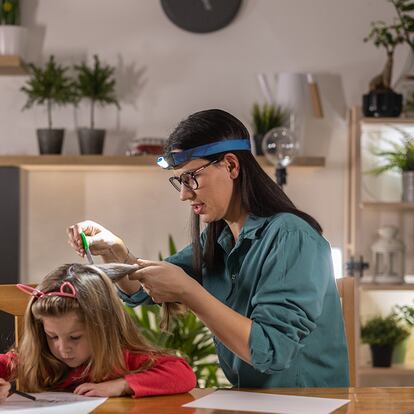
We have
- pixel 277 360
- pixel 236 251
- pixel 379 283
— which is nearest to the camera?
pixel 277 360

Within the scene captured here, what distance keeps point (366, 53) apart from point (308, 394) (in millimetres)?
3146

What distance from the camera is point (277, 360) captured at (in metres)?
1.89

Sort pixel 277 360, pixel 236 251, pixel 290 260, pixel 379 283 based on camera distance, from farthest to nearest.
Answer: pixel 379 283 → pixel 236 251 → pixel 290 260 → pixel 277 360

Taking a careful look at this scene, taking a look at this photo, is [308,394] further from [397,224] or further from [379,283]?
[397,224]

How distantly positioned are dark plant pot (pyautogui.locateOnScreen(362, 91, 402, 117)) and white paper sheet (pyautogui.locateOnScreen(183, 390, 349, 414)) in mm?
2767

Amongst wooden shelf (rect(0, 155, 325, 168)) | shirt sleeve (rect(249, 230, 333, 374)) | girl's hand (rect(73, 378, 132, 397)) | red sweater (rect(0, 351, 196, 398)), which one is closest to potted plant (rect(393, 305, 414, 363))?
wooden shelf (rect(0, 155, 325, 168))

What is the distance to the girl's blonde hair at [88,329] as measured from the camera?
6.29 feet

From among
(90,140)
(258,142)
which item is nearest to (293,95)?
(258,142)

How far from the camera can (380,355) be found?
4496mm

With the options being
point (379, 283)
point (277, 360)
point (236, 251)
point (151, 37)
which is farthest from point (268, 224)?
point (151, 37)

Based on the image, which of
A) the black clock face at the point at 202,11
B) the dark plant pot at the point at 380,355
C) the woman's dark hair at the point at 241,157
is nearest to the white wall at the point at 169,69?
the black clock face at the point at 202,11

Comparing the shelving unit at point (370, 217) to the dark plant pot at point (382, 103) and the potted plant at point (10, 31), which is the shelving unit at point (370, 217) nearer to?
the dark plant pot at point (382, 103)

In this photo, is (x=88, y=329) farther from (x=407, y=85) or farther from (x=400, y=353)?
(x=407, y=85)

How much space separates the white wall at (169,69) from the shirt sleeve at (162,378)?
110 inches
